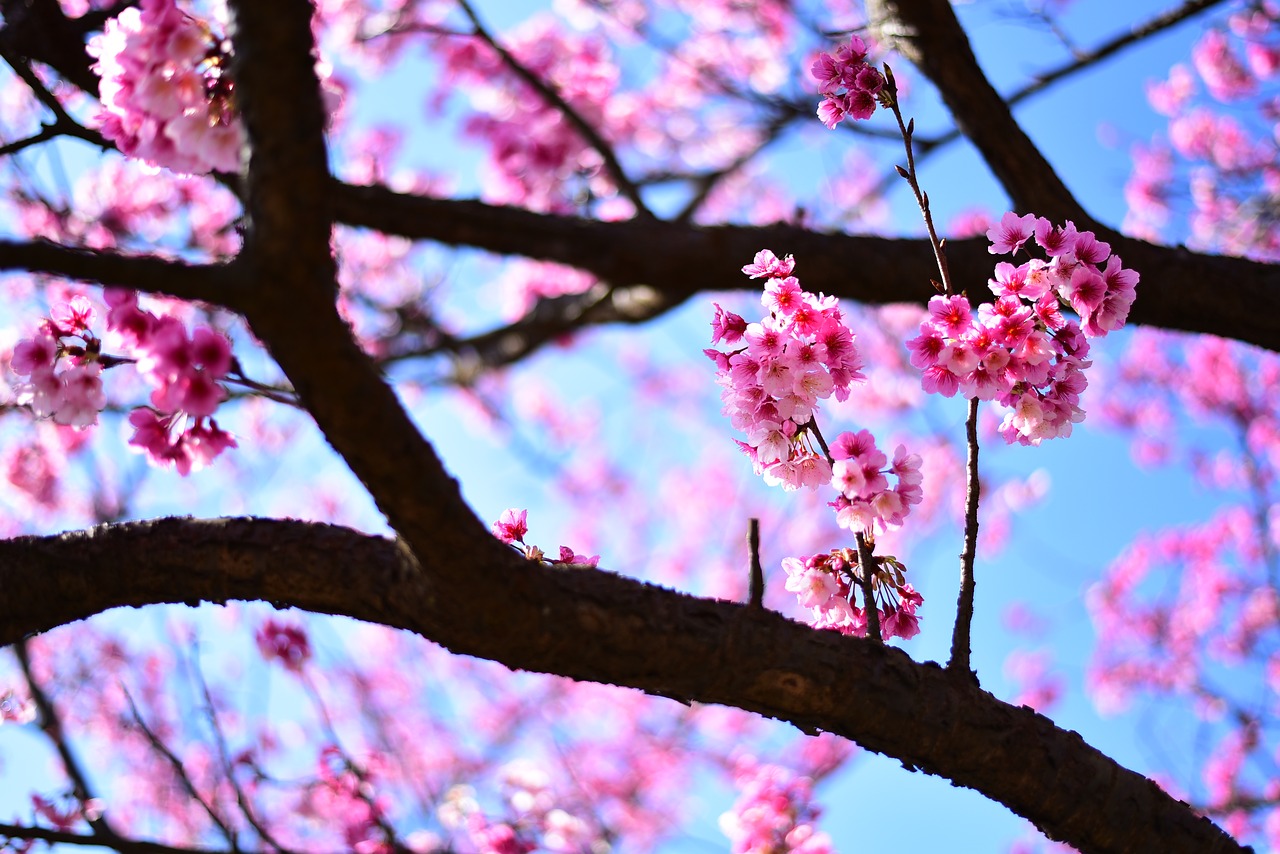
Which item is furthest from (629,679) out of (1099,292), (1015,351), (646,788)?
(646,788)

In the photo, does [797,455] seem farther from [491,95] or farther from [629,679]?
[491,95]

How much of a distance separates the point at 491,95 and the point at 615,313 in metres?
4.40

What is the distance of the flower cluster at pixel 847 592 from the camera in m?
2.10

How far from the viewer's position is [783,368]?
6.42 feet

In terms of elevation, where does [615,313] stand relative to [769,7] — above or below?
below

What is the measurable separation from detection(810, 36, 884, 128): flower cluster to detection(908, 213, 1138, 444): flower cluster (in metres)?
0.43

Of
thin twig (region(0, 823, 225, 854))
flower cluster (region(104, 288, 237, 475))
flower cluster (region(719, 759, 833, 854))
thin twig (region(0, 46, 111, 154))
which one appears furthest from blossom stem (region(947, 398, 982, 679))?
thin twig (region(0, 46, 111, 154))

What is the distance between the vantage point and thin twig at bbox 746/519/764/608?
1.88m

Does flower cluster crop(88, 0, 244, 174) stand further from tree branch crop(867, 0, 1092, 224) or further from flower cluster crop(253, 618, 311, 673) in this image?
flower cluster crop(253, 618, 311, 673)

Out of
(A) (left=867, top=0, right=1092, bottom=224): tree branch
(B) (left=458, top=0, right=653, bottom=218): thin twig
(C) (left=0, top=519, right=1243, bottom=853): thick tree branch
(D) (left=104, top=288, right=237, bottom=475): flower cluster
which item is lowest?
(C) (left=0, top=519, right=1243, bottom=853): thick tree branch

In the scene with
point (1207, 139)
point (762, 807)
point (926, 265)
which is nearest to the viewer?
point (926, 265)

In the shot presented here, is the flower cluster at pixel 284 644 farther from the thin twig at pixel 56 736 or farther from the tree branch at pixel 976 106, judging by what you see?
the tree branch at pixel 976 106

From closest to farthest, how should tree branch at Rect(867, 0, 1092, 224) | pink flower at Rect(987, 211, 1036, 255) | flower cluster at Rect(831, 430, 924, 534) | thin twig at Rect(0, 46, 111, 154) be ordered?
flower cluster at Rect(831, 430, 924, 534) < pink flower at Rect(987, 211, 1036, 255) < thin twig at Rect(0, 46, 111, 154) < tree branch at Rect(867, 0, 1092, 224)

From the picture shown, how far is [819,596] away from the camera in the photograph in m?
2.09
